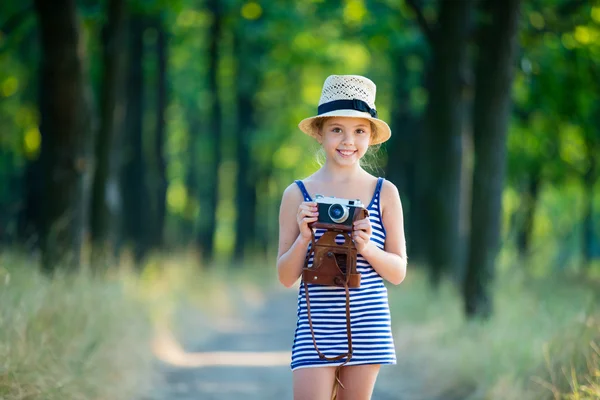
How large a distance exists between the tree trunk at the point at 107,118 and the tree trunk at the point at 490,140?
5234mm

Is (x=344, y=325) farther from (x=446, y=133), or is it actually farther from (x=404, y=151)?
(x=404, y=151)

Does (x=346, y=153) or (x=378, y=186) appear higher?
(x=346, y=153)

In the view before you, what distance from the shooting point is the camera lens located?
445cm

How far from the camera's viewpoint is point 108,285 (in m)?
11.8

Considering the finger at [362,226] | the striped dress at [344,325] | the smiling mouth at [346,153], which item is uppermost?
the smiling mouth at [346,153]

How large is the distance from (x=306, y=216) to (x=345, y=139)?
0.45 metres

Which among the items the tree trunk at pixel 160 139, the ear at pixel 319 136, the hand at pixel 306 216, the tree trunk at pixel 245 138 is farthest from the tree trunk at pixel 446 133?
the hand at pixel 306 216

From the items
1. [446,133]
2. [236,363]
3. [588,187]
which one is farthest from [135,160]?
[588,187]

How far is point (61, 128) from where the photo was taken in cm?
1136

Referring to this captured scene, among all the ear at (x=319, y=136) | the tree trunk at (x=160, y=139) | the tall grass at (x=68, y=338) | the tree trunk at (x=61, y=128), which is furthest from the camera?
the tree trunk at (x=160, y=139)

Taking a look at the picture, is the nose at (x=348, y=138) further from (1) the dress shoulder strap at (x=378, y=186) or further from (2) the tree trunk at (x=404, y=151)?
(2) the tree trunk at (x=404, y=151)

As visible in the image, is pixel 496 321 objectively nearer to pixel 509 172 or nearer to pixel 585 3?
pixel 585 3

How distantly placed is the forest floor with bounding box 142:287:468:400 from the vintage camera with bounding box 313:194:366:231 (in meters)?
5.66

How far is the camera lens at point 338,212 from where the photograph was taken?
175 inches
